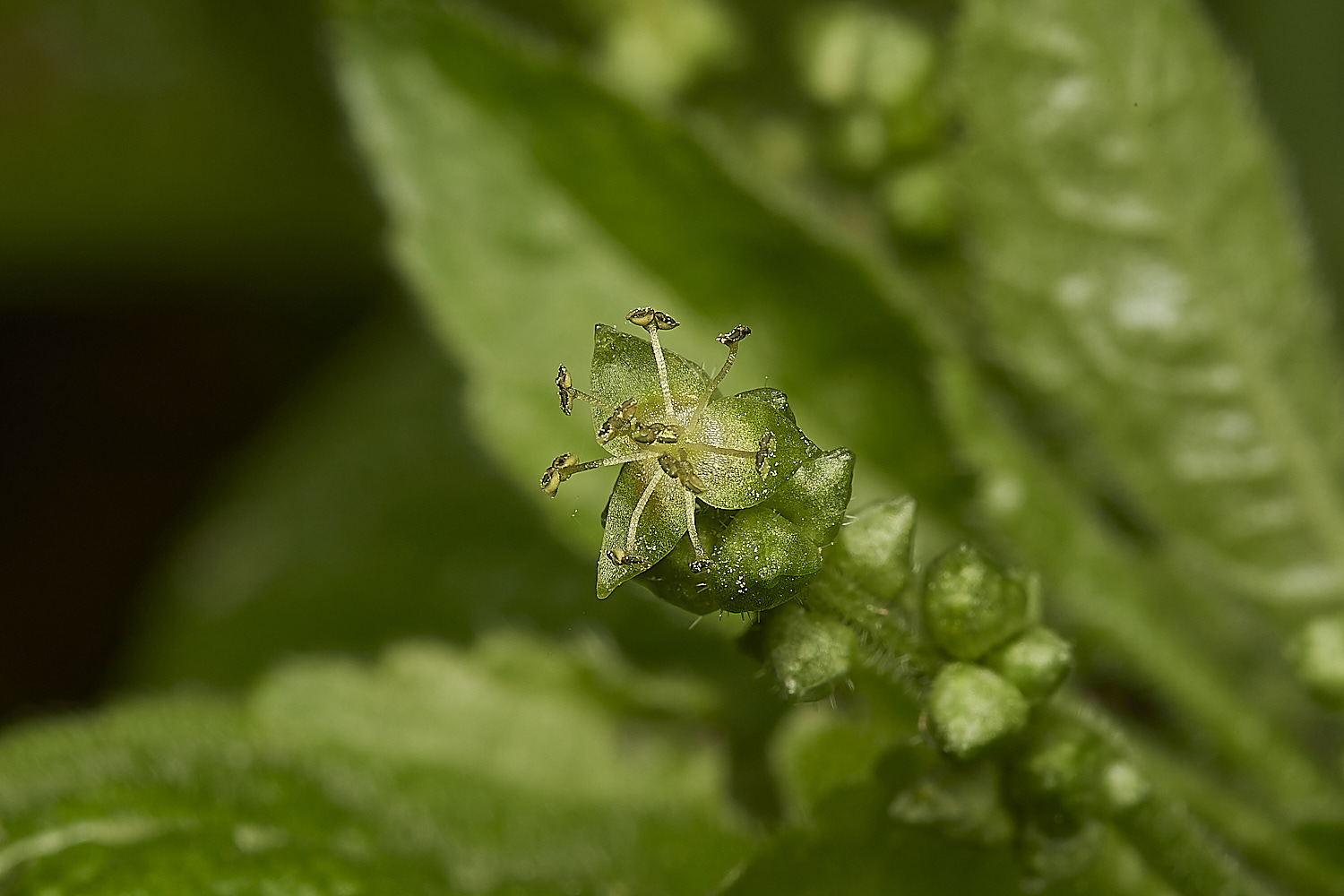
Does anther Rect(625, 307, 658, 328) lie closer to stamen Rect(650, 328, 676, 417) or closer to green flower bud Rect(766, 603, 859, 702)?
stamen Rect(650, 328, 676, 417)

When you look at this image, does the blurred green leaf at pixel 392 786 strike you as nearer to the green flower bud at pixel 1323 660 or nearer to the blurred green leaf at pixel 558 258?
the blurred green leaf at pixel 558 258

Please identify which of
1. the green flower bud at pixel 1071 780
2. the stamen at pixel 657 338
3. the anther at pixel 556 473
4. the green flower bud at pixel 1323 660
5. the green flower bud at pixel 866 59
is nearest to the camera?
the stamen at pixel 657 338

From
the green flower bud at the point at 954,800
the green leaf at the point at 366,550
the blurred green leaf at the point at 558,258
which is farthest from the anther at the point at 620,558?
the green leaf at the point at 366,550

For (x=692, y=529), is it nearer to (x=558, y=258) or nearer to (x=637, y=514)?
(x=637, y=514)

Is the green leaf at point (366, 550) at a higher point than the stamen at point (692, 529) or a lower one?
higher

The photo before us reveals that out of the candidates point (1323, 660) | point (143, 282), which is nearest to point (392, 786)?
point (1323, 660)

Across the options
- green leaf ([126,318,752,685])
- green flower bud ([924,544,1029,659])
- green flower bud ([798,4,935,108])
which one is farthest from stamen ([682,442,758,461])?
green leaf ([126,318,752,685])

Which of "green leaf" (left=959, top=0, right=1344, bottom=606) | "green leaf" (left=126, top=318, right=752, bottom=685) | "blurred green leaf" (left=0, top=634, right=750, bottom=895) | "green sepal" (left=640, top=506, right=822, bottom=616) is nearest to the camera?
"green sepal" (left=640, top=506, right=822, bottom=616)
